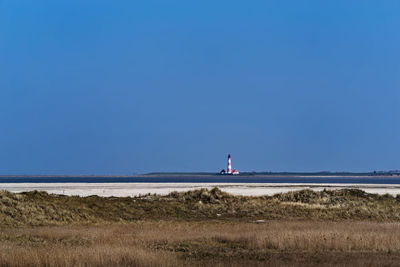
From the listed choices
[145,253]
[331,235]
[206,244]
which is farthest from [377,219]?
[145,253]

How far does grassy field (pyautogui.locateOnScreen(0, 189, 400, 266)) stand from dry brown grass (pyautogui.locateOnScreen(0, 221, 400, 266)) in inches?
1.3

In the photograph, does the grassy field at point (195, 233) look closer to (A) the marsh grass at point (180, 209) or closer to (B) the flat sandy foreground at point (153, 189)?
(A) the marsh grass at point (180, 209)

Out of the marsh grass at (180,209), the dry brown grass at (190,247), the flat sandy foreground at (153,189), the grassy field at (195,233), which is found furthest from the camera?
the flat sandy foreground at (153,189)

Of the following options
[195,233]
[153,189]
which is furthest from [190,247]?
[153,189]

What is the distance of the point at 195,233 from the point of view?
26.9 meters

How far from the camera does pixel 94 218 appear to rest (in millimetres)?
36562

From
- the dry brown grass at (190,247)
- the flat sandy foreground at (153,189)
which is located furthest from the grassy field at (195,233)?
the flat sandy foreground at (153,189)

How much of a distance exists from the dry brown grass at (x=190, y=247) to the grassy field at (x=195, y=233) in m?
0.03

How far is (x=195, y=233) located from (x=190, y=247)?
468 centimetres

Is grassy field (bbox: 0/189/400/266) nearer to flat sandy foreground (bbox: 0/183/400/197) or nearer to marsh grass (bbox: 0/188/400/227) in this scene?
marsh grass (bbox: 0/188/400/227)

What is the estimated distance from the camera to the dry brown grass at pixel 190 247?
17.6 m

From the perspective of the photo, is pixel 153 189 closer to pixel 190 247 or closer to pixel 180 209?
pixel 180 209

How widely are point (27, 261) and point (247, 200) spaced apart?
31934mm

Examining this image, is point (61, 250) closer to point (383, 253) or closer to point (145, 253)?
point (145, 253)
